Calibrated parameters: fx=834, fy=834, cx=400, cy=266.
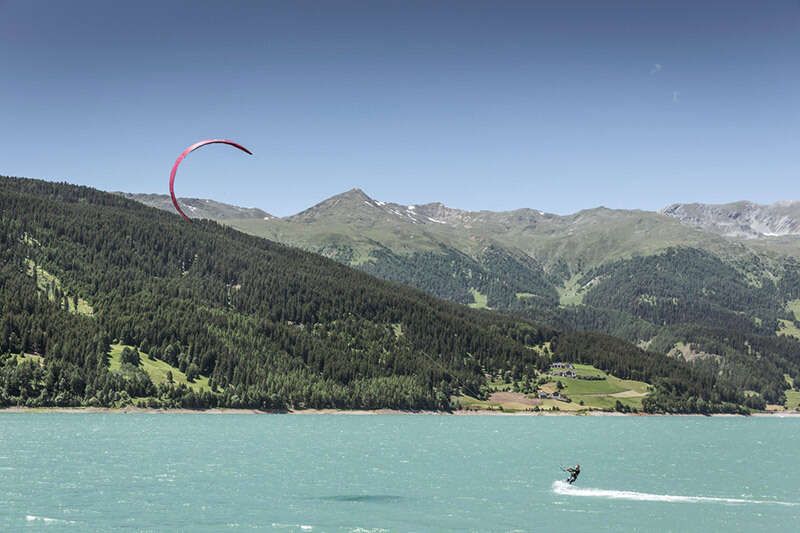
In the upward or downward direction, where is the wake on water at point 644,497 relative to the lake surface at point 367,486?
upward

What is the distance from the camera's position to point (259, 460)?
129m

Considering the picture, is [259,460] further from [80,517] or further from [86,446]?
[80,517]

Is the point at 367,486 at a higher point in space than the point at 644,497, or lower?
lower

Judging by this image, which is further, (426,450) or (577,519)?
(426,450)

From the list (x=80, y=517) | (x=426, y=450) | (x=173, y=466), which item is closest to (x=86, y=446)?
(x=173, y=466)

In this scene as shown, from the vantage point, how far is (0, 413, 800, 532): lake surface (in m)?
77.8

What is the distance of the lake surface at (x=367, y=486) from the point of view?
7781 centimetres

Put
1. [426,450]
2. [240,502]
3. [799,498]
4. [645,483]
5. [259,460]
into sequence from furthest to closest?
[426,450]
[259,460]
[645,483]
[799,498]
[240,502]

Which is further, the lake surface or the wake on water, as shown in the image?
the wake on water

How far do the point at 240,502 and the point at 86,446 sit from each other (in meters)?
64.6

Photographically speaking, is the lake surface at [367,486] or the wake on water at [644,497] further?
the wake on water at [644,497]

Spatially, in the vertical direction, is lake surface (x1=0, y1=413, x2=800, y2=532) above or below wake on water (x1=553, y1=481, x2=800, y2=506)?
below

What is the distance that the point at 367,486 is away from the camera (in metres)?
103

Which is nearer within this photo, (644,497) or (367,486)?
(644,497)
